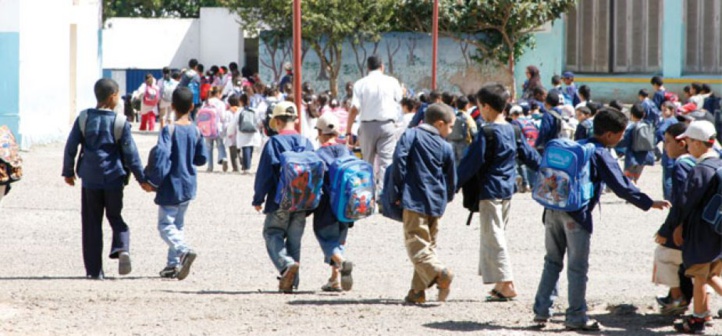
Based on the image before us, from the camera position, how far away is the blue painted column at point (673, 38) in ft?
99.8

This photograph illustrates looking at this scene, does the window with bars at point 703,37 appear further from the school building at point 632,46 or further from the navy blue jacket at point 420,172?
the navy blue jacket at point 420,172

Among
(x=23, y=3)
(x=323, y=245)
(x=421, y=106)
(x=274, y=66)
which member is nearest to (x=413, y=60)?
(x=274, y=66)

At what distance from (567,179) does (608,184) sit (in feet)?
0.88

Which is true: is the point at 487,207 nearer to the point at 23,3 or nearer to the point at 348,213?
the point at 348,213

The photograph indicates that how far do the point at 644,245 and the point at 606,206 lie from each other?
11.4 ft

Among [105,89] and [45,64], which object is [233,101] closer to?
[45,64]

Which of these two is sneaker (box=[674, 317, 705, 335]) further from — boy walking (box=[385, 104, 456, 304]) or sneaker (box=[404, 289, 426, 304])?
sneaker (box=[404, 289, 426, 304])

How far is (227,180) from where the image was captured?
18.9m

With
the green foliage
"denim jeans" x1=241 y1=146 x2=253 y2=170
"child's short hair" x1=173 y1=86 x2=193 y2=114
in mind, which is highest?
the green foliage

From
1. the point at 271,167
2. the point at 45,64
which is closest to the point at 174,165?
the point at 271,167

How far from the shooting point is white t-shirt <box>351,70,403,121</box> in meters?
14.8

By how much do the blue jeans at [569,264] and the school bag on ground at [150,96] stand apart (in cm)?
2283

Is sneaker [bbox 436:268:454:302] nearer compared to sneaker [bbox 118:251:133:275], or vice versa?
sneaker [bbox 436:268:454:302]

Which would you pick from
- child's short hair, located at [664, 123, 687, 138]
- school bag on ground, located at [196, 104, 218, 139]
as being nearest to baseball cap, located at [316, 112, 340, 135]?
child's short hair, located at [664, 123, 687, 138]
